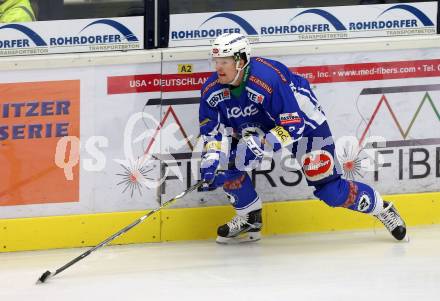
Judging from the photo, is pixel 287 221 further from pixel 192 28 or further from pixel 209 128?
pixel 192 28

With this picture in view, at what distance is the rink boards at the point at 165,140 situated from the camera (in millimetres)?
6273

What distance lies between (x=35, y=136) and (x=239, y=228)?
1243mm

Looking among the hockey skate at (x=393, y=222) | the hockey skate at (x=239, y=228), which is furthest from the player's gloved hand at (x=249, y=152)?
the hockey skate at (x=393, y=222)

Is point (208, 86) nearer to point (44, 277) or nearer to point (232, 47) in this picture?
point (232, 47)

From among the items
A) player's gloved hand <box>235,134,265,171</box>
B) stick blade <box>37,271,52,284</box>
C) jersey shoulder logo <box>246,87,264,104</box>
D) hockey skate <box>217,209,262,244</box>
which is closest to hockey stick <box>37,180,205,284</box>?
stick blade <box>37,271,52,284</box>

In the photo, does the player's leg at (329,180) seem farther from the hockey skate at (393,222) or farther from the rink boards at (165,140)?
the rink boards at (165,140)

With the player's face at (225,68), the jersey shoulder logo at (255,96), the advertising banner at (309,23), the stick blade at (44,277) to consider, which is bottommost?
the stick blade at (44,277)

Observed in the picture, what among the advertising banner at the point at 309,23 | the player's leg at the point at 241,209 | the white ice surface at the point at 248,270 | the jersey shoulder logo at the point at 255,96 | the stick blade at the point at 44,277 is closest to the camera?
the white ice surface at the point at 248,270

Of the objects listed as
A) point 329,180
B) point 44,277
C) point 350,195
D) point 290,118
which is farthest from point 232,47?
point 44,277

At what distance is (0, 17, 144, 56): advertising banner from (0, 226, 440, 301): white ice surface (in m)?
1.12

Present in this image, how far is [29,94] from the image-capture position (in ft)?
20.4

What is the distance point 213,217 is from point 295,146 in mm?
658

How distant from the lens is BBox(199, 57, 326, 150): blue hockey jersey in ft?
19.8

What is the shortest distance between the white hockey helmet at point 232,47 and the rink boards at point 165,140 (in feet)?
1.44
